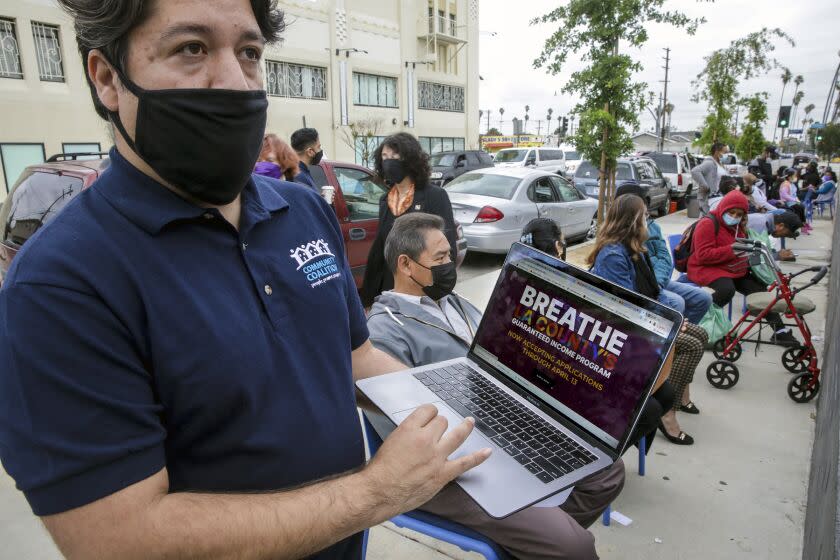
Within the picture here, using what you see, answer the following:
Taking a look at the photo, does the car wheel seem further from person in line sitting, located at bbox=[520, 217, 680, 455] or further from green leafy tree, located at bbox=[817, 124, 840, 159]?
green leafy tree, located at bbox=[817, 124, 840, 159]

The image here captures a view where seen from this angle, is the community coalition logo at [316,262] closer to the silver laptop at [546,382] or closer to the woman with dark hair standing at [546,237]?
the silver laptop at [546,382]

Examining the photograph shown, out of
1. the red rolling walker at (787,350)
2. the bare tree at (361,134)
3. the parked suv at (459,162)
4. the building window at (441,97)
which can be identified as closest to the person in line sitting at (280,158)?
the red rolling walker at (787,350)

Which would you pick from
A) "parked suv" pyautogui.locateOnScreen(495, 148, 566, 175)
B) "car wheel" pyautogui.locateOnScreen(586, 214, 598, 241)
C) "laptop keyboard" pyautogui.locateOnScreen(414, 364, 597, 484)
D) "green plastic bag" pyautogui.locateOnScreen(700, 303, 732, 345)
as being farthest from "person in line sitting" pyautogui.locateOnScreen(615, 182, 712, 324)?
"parked suv" pyautogui.locateOnScreen(495, 148, 566, 175)

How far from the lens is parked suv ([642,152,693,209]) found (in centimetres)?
1805

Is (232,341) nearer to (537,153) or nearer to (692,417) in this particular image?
(692,417)

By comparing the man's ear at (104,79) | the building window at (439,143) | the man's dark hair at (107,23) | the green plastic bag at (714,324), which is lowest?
the green plastic bag at (714,324)

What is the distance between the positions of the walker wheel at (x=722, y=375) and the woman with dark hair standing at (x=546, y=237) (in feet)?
5.50

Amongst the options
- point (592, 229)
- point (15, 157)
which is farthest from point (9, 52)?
point (592, 229)

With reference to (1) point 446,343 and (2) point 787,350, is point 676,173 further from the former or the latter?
(1) point 446,343

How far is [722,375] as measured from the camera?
464cm

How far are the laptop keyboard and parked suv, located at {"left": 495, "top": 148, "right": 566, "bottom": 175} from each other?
72.9ft

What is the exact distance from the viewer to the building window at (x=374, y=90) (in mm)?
31625

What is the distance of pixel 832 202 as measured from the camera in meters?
18.4

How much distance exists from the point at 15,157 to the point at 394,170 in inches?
811
